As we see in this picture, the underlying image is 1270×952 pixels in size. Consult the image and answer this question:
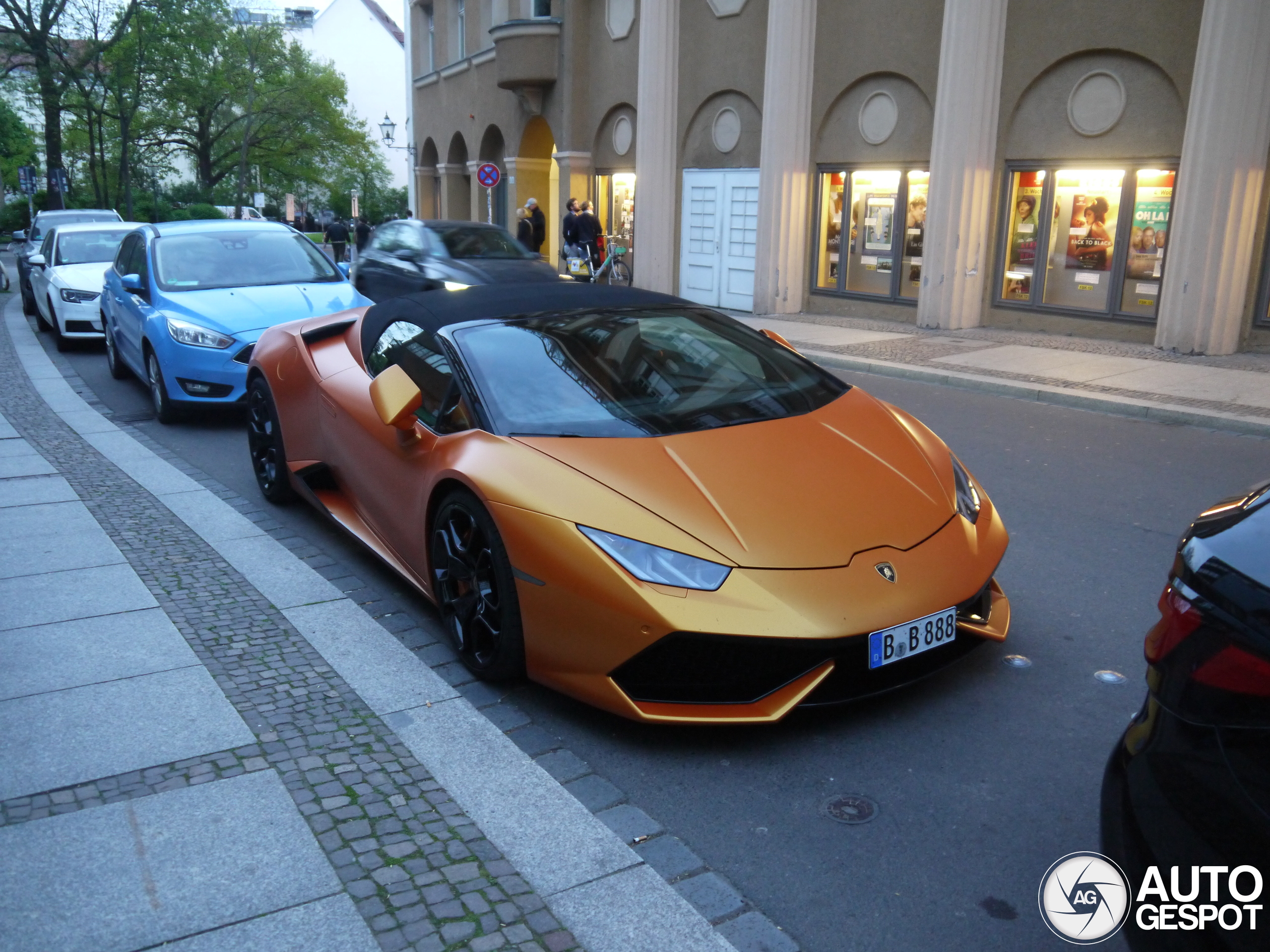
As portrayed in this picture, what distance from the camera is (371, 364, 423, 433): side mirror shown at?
464 cm

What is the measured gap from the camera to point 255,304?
9438mm

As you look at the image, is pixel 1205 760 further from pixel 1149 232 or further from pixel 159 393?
pixel 1149 232

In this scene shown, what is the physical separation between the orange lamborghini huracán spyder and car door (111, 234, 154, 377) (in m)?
5.26

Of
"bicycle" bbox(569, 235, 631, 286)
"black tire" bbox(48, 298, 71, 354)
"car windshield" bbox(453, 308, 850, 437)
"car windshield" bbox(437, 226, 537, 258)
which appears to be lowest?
"black tire" bbox(48, 298, 71, 354)

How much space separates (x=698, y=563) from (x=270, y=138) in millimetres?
59814

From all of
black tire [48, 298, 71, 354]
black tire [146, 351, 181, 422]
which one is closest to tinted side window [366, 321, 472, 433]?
black tire [146, 351, 181, 422]

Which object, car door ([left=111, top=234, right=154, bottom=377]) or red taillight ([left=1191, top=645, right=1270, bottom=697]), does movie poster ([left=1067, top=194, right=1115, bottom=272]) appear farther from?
red taillight ([left=1191, top=645, right=1270, bottom=697])

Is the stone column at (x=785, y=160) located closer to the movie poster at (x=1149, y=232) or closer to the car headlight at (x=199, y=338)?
the movie poster at (x=1149, y=232)

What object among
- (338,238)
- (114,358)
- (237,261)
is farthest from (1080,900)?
(338,238)

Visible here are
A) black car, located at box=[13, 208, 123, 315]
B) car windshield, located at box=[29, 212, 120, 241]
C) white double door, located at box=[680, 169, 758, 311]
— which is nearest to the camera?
black car, located at box=[13, 208, 123, 315]

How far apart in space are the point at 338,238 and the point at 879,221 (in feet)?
73.5

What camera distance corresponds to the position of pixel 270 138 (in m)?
57.4

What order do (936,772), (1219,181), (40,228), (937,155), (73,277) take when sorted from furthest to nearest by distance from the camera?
(40,228) → (937,155) → (73,277) → (1219,181) → (936,772)

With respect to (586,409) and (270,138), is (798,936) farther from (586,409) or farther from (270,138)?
(270,138)
